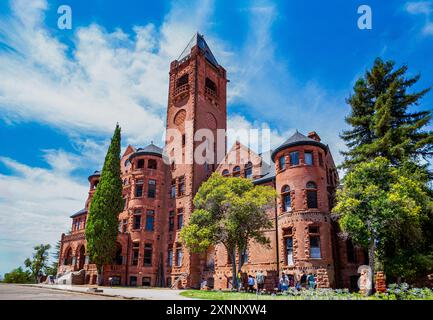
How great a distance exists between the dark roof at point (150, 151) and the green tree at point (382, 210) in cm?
2584

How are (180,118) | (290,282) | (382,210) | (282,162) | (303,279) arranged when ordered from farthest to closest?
(180,118) < (282,162) < (290,282) < (303,279) < (382,210)

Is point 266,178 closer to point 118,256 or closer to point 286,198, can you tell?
point 286,198

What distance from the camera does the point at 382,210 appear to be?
73.6 ft

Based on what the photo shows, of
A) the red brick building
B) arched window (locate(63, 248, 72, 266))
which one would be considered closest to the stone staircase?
the red brick building

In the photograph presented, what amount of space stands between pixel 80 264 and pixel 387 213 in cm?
3737

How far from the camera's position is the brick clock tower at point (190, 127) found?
126 feet

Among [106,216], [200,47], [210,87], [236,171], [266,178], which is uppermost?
[200,47]

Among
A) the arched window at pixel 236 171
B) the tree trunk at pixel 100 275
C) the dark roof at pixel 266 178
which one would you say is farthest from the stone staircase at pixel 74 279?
the dark roof at pixel 266 178

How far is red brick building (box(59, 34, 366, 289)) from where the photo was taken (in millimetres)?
29547

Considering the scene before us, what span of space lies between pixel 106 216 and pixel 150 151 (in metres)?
11.2

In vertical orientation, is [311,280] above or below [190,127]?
below

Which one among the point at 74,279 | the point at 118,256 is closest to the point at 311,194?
the point at 118,256

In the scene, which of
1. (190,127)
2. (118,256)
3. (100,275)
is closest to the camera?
(100,275)
